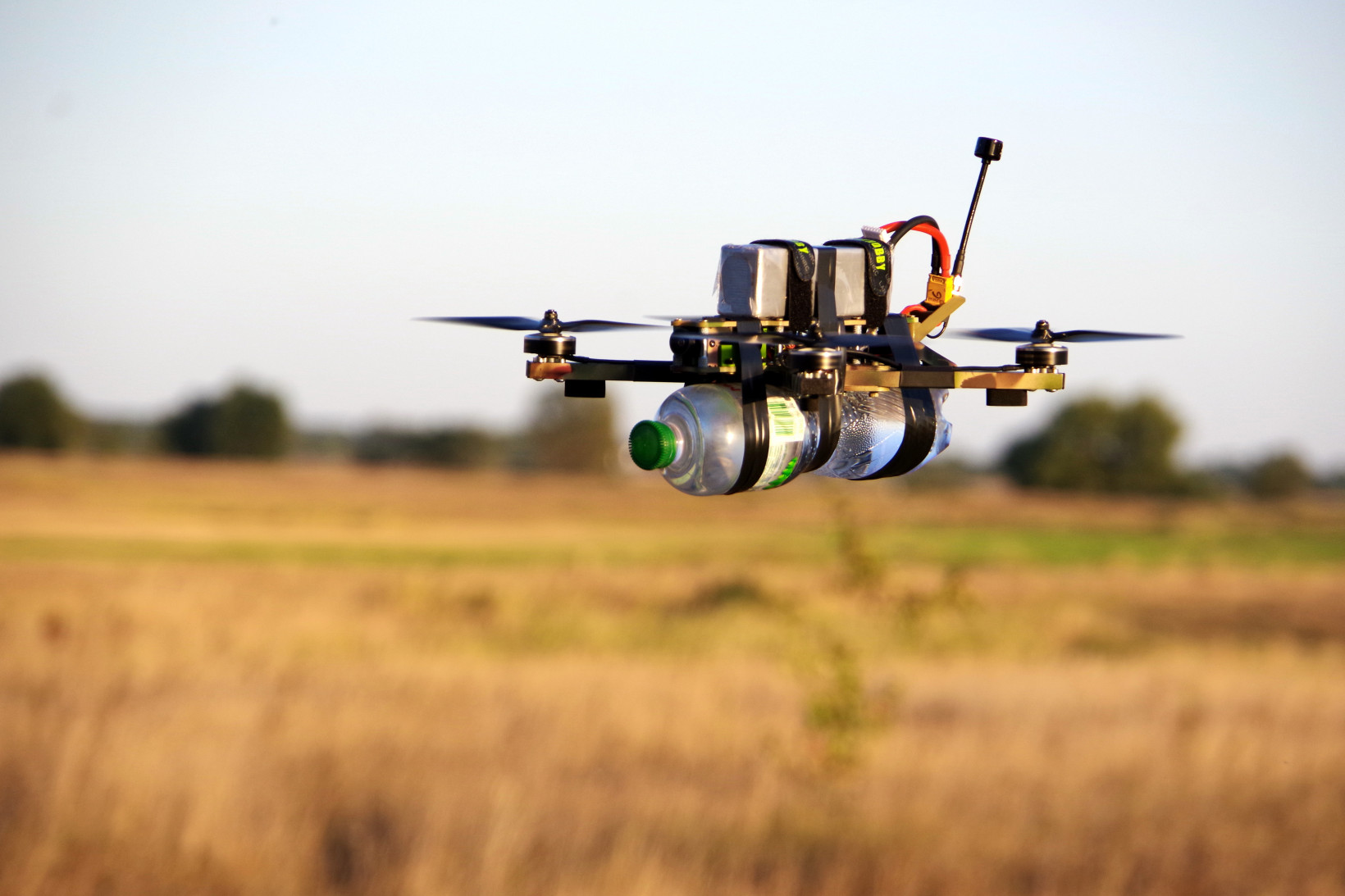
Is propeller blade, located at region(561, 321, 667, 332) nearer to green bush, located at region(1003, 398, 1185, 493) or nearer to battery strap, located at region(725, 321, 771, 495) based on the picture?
battery strap, located at region(725, 321, 771, 495)

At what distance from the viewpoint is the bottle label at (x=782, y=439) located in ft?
9.42

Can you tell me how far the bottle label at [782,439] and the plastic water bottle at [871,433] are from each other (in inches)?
7.4

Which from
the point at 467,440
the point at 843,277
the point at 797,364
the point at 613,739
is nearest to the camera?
the point at 797,364

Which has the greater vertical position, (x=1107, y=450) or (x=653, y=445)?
(x=653, y=445)

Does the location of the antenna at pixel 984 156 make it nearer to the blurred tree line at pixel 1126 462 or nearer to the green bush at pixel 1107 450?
the blurred tree line at pixel 1126 462

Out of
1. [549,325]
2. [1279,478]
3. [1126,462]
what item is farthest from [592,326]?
[1279,478]

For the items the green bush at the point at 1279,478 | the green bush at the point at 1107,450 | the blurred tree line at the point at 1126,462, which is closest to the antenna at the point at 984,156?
the blurred tree line at the point at 1126,462

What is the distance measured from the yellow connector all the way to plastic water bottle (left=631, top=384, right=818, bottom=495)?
0.39 meters

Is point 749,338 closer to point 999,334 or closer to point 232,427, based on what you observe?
point 999,334

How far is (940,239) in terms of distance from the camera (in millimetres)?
3090

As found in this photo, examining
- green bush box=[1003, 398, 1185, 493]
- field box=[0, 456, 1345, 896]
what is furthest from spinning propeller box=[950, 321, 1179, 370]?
green bush box=[1003, 398, 1185, 493]

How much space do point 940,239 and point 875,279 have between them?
21 cm

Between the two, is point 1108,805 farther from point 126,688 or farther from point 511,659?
point 126,688

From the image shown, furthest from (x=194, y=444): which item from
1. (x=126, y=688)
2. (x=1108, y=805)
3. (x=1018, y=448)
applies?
(x=1108, y=805)
